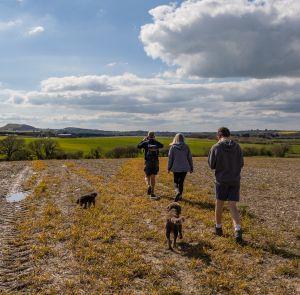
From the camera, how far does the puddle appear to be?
1606cm

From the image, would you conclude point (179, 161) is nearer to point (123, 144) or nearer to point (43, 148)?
point (43, 148)

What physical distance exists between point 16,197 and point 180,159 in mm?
7679

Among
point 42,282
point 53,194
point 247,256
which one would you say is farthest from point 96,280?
point 53,194

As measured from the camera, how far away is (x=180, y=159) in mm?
14156

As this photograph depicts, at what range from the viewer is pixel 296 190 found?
2073 cm

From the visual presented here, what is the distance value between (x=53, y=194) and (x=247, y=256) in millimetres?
10935

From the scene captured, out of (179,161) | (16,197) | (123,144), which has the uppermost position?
(179,161)

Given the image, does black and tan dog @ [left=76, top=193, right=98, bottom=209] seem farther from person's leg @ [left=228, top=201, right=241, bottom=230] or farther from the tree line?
the tree line

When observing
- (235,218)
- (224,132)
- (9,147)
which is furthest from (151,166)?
(9,147)

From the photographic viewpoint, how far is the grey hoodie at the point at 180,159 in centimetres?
→ 1412

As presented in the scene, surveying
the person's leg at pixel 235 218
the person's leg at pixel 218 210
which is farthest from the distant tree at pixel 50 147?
the person's leg at pixel 235 218

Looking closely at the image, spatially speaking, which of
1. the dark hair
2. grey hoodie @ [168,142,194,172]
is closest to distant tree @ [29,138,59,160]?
grey hoodie @ [168,142,194,172]

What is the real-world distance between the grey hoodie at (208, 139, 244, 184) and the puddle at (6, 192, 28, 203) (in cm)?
970

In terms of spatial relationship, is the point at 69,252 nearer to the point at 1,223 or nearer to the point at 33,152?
the point at 1,223
